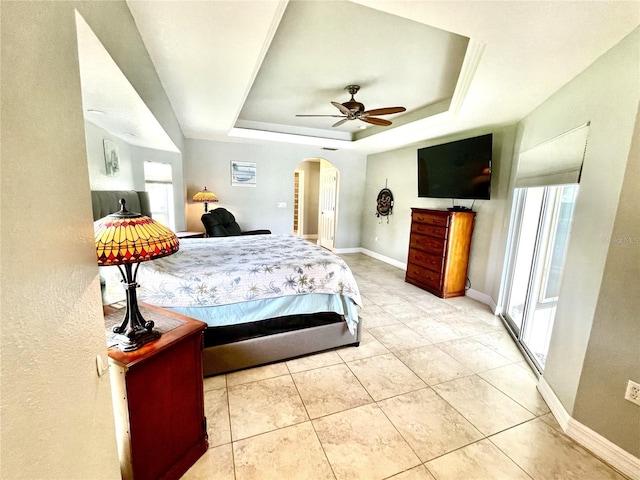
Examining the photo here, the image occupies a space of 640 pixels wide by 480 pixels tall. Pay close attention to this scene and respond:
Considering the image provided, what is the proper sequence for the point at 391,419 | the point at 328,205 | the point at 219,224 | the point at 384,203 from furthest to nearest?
the point at 328,205
the point at 384,203
the point at 219,224
the point at 391,419

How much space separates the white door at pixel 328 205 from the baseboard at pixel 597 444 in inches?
204

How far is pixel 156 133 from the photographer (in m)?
3.00

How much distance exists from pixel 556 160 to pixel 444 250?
178 centimetres

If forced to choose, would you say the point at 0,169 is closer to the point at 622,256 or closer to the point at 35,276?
the point at 35,276

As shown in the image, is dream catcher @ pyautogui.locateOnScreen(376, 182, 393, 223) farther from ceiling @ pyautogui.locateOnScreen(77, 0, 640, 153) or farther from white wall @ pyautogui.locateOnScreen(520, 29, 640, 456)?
white wall @ pyautogui.locateOnScreen(520, 29, 640, 456)

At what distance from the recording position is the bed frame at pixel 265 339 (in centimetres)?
209

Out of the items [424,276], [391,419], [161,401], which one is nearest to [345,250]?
[424,276]

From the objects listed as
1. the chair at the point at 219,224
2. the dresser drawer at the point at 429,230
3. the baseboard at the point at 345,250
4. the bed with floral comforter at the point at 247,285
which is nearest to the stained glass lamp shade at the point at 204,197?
the chair at the point at 219,224

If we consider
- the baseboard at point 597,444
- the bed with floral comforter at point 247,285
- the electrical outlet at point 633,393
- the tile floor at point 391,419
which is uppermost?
the bed with floral comforter at point 247,285

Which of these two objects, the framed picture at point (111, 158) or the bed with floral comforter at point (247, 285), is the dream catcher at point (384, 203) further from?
the framed picture at point (111, 158)

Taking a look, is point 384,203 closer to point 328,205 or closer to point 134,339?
point 328,205

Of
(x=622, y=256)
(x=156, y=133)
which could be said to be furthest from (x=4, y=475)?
(x=156, y=133)

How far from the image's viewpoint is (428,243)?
4.14m

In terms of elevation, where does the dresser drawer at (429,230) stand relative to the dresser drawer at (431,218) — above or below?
below
